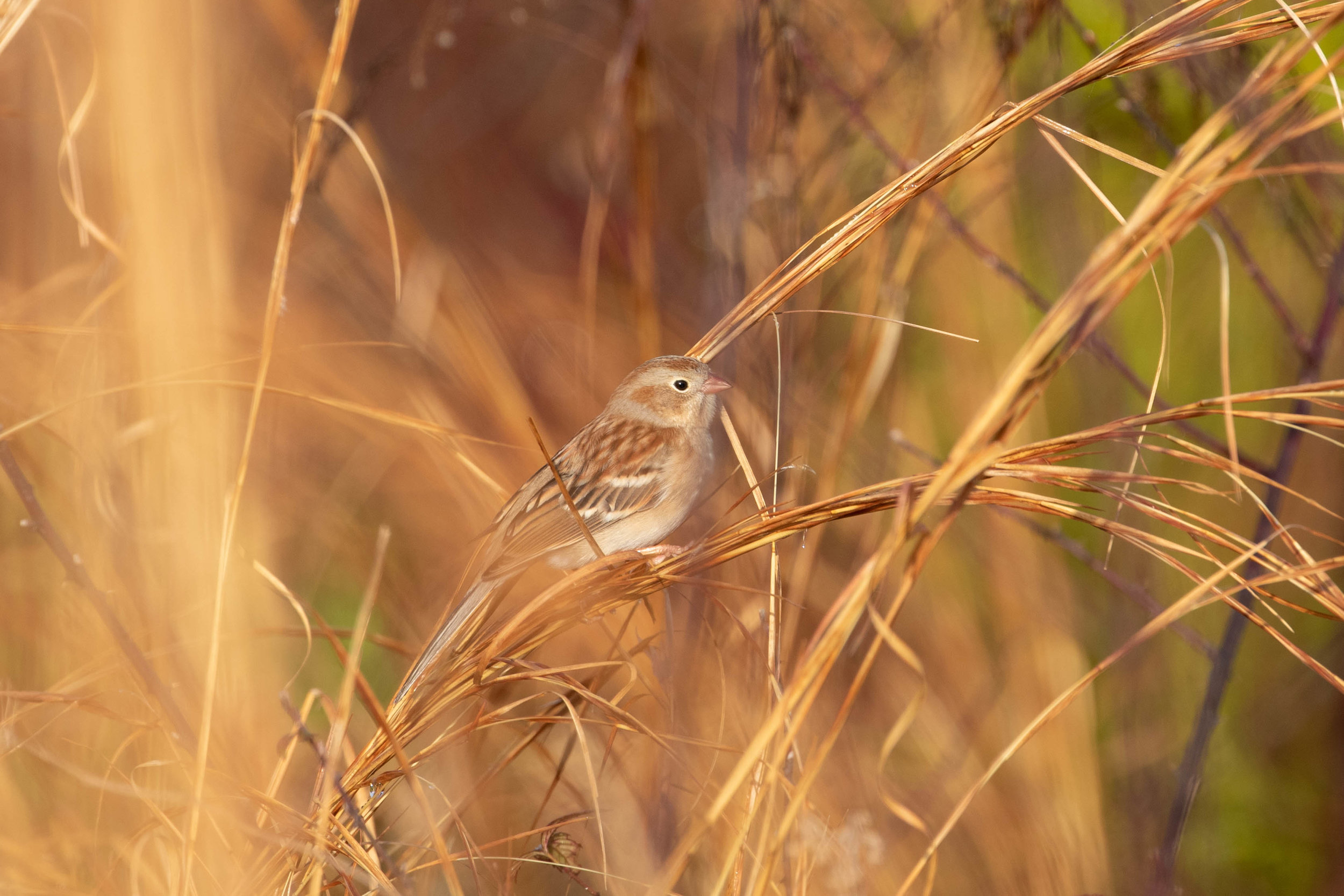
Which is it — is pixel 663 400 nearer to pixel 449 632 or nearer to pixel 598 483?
pixel 598 483

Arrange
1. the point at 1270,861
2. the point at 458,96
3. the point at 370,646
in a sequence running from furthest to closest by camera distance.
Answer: the point at 458,96, the point at 370,646, the point at 1270,861

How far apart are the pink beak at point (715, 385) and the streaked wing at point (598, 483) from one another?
10.8 inches

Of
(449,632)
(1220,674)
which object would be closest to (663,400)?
(449,632)

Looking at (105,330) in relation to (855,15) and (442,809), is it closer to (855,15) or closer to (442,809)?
(442,809)

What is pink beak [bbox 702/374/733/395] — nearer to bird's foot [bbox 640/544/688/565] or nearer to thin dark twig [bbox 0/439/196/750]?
bird's foot [bbox 640/544/688/565]

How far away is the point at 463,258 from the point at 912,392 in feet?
6.92

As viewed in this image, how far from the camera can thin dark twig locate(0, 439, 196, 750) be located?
1296 millimetres

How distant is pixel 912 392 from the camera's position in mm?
3992

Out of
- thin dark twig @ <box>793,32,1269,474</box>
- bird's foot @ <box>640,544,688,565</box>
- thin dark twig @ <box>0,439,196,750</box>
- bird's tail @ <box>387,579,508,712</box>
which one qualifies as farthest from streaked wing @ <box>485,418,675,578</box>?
thin dark twig @ <box>0,439,196,750</box>

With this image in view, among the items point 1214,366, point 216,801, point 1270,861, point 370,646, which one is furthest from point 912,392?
point 216,801

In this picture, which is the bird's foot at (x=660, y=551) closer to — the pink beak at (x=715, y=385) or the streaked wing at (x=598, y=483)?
the streaked wing at (x=598, y=483)

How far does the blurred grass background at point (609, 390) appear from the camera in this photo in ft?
5.05

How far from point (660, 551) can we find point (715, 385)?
2.54ft

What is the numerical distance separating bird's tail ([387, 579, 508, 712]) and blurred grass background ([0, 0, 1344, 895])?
0.21 metres
